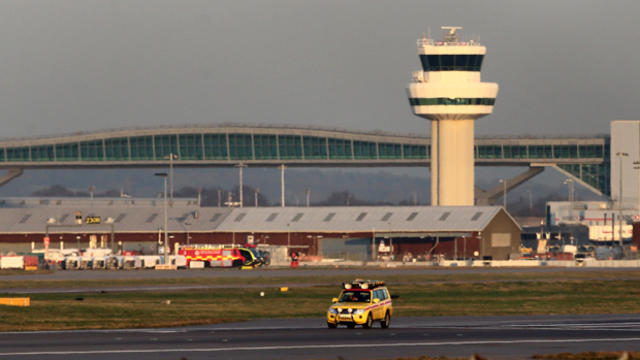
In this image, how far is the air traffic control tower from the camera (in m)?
178

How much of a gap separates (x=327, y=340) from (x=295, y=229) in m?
124

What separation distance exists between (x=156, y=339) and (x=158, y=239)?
129m

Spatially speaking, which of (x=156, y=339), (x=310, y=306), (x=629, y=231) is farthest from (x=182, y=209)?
(x=156, y=339)

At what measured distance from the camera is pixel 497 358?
132 feet

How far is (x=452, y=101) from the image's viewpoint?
586ft

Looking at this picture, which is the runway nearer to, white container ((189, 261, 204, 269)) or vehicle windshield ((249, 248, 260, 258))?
white container ((189, 261, 204, 269))

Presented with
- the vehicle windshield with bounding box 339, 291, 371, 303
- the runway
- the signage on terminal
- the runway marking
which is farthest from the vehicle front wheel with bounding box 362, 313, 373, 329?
the signage on terminal

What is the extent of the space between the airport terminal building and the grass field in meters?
52.4

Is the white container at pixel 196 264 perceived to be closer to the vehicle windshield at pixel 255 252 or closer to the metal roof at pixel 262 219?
the vehicle windshield at pixel 255 252

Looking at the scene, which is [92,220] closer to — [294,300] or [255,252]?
[255,252]

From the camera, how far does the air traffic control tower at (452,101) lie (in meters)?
178

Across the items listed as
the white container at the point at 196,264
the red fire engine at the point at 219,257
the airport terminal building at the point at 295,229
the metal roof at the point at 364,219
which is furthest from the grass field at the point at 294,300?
the metal roof at the point at 364,219

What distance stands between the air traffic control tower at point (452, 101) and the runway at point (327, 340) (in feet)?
395

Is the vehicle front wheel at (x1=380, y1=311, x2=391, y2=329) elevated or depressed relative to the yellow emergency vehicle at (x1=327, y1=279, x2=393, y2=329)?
depressed
